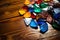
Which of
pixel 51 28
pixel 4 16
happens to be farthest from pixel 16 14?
pixel 51 28

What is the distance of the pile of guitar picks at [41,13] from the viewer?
1.29 m

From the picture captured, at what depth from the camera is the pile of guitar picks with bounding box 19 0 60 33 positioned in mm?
1285

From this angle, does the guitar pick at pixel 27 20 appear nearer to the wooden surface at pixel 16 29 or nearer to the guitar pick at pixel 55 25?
the wooden surface at pixel 16 29

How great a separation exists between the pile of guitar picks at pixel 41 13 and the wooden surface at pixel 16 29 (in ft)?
0.13

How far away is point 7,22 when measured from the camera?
131cm

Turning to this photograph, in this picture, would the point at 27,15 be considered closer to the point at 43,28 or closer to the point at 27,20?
the point at 27,20

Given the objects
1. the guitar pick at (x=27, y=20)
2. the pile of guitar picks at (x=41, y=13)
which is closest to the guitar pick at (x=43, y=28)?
the pile of guitar picks at (x=41, y=13)

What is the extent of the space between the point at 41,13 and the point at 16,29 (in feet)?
0.94

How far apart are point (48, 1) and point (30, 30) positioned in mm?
387

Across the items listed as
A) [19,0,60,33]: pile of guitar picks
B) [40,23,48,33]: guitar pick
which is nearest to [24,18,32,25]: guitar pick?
[19,0,60,33]: pile of guitar picks

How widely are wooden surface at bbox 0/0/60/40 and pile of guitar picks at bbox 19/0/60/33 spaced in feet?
0.13

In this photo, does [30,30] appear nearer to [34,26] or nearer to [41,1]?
[34,26]

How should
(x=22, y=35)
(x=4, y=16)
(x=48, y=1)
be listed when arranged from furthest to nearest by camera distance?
(x=48, y=1) < (x=4, y=16) < (x=22, y=35)

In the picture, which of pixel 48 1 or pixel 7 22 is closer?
pixel 7 22
